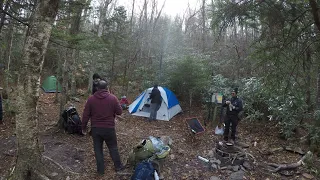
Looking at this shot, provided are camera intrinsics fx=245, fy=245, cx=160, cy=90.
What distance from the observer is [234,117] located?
731 cm

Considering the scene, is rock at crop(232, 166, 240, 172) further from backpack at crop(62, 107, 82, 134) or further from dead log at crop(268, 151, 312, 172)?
backpack at crop(62, 107, 82, 134)

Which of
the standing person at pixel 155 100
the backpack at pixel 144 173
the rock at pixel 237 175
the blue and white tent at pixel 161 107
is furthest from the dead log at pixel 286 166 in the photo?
Result: the standing person at pixel 155 100

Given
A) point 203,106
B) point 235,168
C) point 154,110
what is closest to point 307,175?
point 235,168

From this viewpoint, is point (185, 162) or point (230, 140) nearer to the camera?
point (185, 162)

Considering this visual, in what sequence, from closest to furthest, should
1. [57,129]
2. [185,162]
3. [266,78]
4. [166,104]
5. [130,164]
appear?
[130,164]
[266,78]
[185,162]
[57,129]
[166,104]

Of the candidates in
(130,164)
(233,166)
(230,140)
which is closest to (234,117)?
(230,140)

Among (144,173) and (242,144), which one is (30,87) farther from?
(242,144)

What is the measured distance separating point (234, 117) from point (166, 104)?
326 cm

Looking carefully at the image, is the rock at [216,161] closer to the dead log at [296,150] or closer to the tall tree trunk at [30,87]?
the dead log at [296,150]

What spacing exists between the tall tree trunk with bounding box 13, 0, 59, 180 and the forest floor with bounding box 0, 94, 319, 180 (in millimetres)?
652

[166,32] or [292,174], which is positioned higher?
[166,32]

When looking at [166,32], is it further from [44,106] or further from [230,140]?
[230,140]

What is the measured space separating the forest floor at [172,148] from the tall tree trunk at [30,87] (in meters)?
0.65

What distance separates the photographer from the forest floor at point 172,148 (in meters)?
5.00
